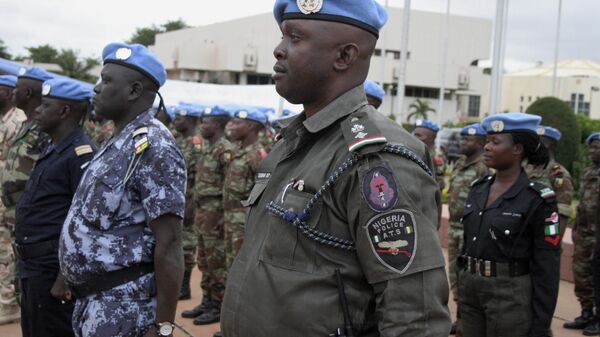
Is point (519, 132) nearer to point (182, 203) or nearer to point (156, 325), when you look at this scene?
point (182, 203)

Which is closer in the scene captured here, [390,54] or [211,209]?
[211,209]

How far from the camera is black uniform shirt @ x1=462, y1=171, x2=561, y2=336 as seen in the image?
3807mm

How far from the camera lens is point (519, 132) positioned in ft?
13.8

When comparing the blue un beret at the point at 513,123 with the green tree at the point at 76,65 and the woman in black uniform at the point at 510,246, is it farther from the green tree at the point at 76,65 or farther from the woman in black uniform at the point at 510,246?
the green tree at the point at 76,65

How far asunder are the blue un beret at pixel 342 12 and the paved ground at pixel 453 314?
5088 mm

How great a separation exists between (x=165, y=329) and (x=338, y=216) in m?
1.46

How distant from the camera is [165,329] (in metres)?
2.90

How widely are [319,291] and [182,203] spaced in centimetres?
142

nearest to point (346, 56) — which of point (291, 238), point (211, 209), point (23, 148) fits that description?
point (291, 238)

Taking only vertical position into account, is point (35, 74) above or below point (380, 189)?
above

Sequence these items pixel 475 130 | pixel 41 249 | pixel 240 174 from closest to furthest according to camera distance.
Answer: pixel 41 249
pixel 240 174
pixel 475 130

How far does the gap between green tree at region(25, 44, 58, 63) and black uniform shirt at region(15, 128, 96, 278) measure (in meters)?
65.3

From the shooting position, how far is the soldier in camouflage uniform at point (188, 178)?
25.8 feet

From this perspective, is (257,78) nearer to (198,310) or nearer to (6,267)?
(198,310)
